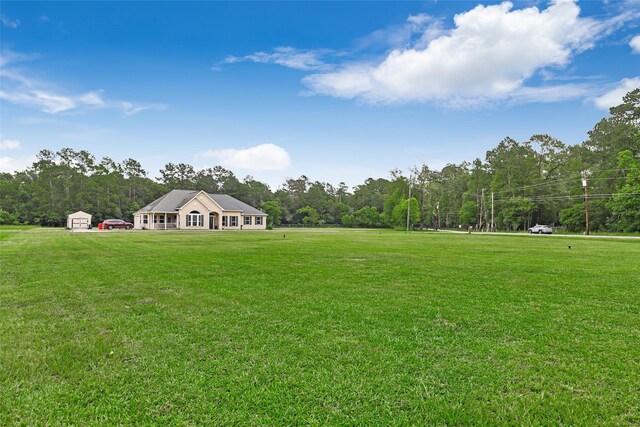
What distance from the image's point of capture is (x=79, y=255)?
11680mm

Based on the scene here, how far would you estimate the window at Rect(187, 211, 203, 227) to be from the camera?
137 feet

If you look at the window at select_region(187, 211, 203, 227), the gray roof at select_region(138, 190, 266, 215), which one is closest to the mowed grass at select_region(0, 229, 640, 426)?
the window at select_region(187, 211, 203, 227)

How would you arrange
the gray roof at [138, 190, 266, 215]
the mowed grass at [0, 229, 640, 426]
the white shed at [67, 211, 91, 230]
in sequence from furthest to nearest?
the gray roof at [138, 190, 266, 215] → the white shed at [67, 211, 91, 230] → the mowed grass at [0, 229, 640, 426]

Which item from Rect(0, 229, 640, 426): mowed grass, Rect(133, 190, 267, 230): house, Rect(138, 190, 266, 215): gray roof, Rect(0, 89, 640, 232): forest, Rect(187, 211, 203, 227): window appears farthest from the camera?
Rect(0, 89, 640, 232): forest

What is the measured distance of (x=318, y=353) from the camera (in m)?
3.34

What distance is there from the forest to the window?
1536 cm

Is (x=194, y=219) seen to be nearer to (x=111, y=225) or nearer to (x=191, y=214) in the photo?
(x=191, y=214)

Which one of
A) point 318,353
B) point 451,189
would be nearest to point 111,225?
point 318,353

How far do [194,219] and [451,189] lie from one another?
52012 mm

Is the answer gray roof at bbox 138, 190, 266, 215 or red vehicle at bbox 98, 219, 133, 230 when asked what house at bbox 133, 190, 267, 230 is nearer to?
gray roof at bbox 138, 190, 266, 215

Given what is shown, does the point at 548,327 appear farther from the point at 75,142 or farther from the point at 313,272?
the point at 75,142

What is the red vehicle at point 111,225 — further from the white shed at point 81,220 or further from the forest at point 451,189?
the forest at point 451,189

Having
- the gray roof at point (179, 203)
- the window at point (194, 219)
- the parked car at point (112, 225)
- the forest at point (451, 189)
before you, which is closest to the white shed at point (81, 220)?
the parked car at point (112, 225)

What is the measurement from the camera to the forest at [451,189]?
140 ft
